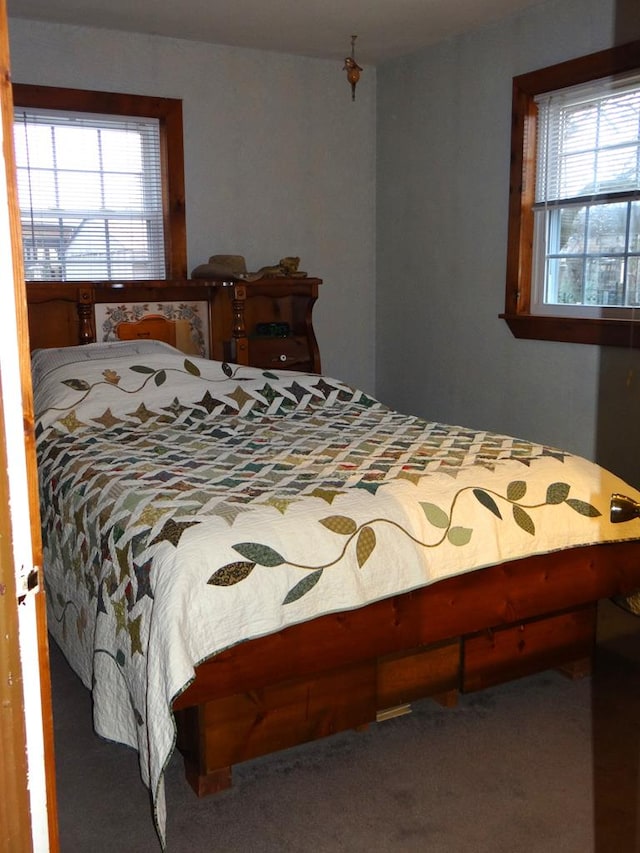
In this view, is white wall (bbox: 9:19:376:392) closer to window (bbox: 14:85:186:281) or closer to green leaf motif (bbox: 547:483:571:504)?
window (bbox: 14:85:186:281)

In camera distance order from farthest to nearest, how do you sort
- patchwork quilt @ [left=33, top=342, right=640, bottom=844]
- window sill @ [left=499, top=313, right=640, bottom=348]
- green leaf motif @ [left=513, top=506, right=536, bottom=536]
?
window sill @ [left=499, top=313, right=640, bottom=348]
green leaf motif @ [left=513, top=506, right=536, bottom=536]
patchwork quilt @ [left=33, top=342, right=640, bottom=844]

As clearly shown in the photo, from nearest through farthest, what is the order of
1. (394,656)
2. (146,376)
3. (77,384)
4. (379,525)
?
(379,525) < (394,656) < (77,384) < (146,376)

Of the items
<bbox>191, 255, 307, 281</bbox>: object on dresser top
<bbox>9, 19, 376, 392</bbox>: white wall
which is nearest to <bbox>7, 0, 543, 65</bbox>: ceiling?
<bbox>9, 19, 376, 392</bbox>: white wall

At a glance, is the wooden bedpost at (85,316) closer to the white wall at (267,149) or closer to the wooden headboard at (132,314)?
the wooden headboard at (132,314)

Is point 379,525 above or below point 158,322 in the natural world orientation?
below

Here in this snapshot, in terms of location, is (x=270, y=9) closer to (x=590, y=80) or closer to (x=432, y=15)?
(x=432, y=15)

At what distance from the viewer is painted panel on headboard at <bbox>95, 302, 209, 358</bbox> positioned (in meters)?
4.05

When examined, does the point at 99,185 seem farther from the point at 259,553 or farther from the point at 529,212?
the point at 259,553

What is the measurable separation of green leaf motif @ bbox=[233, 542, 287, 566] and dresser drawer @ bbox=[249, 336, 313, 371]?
2421mm

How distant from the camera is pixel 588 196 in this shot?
3.66 m

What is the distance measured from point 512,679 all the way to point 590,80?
2509 millimetres

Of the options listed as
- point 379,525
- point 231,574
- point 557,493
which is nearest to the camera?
point 231,574

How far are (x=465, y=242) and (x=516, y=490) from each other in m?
2.28

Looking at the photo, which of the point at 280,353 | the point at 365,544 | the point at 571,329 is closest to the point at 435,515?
the point at 365,544
